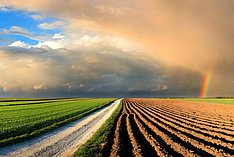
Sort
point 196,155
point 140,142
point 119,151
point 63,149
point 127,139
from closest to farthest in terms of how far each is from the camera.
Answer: point 196,155, point 119,151, point 63,149, point 140,142, point 127,139

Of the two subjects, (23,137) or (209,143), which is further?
(23,137)

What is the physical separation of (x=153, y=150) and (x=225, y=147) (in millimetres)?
4655

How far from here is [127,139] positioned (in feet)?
67.1

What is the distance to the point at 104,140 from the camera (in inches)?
792

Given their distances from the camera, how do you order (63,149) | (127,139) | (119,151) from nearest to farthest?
(119,151), (63,149), (127,139)

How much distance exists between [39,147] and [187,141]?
9.41 metres

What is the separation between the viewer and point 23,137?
2173 cm

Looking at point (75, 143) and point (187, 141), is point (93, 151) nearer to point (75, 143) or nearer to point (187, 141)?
point (75, 143)

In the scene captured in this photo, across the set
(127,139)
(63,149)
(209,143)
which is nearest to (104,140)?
(127,139)

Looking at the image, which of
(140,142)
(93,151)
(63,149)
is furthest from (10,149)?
(140,142)

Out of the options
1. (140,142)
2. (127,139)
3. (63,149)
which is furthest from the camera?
(127,139)

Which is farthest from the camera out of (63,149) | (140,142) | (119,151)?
(140,142)

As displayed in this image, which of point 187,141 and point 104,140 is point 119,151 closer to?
point 104,140

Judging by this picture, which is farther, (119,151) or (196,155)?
(119,151)
